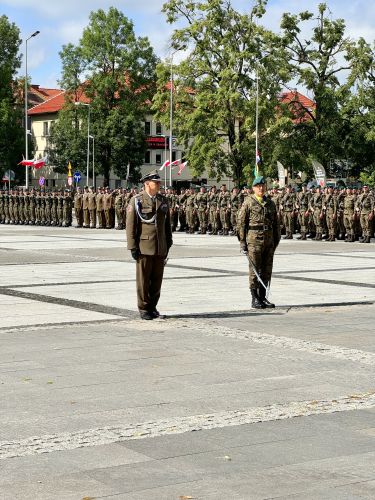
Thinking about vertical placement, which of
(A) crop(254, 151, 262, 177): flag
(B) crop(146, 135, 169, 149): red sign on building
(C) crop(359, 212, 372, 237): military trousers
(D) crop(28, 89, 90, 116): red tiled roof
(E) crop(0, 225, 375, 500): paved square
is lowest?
(E) crop(0, 225, 375, 500): paved square

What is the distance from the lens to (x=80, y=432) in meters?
6.64

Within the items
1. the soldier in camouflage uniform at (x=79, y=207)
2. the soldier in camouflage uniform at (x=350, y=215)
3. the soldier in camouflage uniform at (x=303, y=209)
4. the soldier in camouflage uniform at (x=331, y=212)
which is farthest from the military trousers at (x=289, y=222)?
the soldier in camouflage uniform at (x=79, y=207)

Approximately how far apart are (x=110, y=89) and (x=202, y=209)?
4896 cm

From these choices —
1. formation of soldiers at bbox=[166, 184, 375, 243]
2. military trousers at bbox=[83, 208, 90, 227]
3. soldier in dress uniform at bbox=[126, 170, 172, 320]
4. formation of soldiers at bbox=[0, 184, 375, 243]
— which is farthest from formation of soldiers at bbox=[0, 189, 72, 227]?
soldier in dress uniform at bbox=[126, 170, 172, 320]

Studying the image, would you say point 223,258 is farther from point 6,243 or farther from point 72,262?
point 6,243

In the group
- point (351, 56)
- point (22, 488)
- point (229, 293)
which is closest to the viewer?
point (22, 488)

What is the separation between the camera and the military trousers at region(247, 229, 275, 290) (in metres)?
13.5

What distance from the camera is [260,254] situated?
13609 mm

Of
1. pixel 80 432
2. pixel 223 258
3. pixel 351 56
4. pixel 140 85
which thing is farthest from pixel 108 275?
pixel 140 85

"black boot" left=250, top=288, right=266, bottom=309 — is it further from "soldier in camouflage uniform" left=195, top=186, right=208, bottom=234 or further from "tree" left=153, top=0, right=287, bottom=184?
"tree" left=153, top=0, right=287, bottom=184

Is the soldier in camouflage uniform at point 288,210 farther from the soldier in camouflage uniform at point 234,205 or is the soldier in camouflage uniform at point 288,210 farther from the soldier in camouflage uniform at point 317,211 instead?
the soldier in camouflage uniform at point 234,205

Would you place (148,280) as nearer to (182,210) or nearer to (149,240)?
(149,240)

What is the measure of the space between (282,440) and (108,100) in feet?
273

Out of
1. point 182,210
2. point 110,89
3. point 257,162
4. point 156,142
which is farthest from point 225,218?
point 156,142
